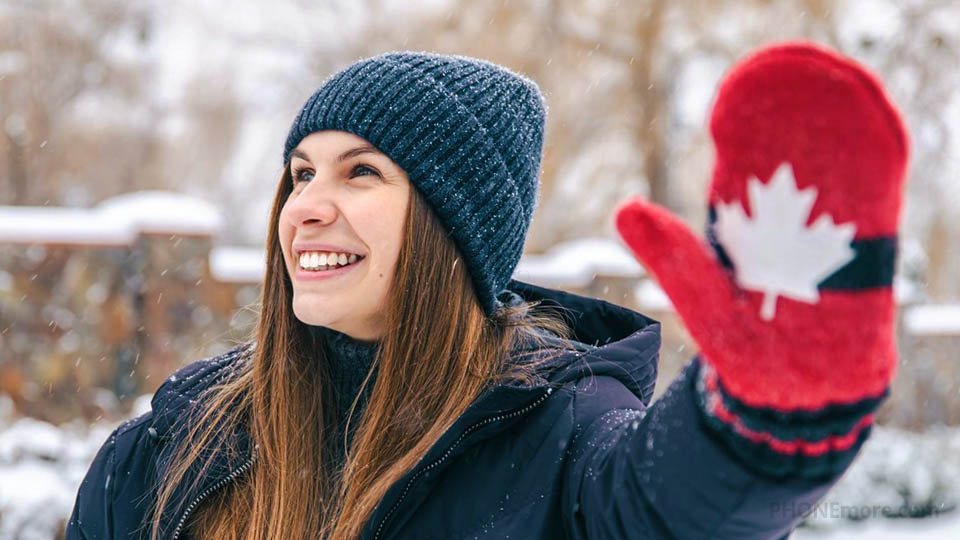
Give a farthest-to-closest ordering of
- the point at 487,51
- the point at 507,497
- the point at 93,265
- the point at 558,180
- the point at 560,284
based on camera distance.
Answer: the point at 558,180
the point at 487,51
the point at 560,284
the point at 93,265
the point at 507,497

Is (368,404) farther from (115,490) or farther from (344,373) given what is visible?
(115,490)

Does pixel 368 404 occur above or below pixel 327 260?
below

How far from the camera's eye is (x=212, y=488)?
1.48 meters

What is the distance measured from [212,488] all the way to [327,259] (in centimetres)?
45

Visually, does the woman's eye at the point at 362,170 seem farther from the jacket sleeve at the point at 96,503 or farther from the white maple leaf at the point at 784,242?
the white maple leaf at the point at 784,242

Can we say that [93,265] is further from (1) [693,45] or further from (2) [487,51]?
(1) [693,45]

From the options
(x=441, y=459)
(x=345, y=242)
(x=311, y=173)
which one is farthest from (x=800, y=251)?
(x=311, y=173)

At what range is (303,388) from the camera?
162 centimetres

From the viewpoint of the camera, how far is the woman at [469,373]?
2.69 feet

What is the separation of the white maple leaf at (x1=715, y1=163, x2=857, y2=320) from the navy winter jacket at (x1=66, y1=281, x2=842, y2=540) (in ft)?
0.43

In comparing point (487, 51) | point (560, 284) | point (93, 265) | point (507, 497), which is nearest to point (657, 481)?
point (507, 497)

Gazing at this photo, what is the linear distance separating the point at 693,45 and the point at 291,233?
850cm

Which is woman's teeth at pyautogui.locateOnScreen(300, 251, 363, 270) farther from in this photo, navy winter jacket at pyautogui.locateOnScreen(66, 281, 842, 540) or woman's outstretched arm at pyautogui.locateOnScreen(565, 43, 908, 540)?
woman's outstretched arm at pyautogui.locateOnScreen(565, 43, 908, 540)

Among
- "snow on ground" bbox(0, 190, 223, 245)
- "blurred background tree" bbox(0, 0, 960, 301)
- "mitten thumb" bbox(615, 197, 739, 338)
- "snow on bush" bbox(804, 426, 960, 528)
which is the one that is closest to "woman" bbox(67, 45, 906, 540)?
"mitten thumb" bbox(615, 197, 739, 338)
